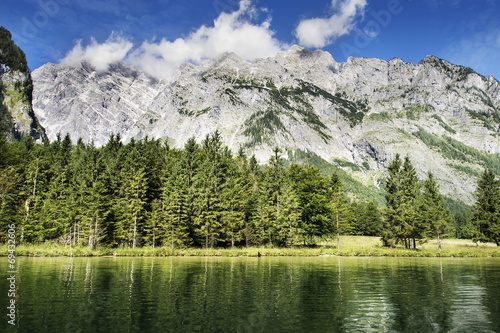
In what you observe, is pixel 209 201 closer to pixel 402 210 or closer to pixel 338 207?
pixel 338 207

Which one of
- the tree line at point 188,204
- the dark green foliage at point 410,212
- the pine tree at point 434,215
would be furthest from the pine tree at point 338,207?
the pine tree at point 434,215

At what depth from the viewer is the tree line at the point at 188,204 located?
62781 millimetres

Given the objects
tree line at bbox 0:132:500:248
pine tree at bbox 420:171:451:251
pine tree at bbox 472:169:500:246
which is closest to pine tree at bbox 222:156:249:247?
tree line at bbox 0:132:500:248

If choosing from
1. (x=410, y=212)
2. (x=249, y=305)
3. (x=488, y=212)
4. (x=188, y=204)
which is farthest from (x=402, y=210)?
(x=249, y=305)

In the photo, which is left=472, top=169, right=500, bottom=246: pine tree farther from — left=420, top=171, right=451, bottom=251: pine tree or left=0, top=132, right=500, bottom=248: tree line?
left=420, top=171, right=451, bottom=251: pine tree

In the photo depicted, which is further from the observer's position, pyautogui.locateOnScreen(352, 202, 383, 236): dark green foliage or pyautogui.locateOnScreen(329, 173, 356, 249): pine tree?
pyautogui.locateOnScreen(352, 202, 383, 236): dark green foliage

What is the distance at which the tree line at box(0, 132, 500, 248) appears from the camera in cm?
6278

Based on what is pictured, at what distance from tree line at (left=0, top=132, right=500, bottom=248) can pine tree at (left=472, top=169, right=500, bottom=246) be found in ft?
0.77

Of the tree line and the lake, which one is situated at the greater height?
the tree line

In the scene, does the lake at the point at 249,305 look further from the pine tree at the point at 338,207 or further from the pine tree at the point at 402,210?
the pine tree at the point at 338,207

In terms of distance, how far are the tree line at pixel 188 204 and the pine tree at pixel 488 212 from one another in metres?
0.24

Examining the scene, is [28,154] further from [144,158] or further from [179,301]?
[179,301]

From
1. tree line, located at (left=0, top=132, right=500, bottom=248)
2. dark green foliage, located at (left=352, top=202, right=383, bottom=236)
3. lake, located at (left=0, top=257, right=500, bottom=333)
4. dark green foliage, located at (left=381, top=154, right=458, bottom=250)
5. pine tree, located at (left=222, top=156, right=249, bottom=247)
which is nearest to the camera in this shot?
lake, located at (left=0, top=257, right=500, bottom=333)

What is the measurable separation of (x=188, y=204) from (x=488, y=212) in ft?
235
